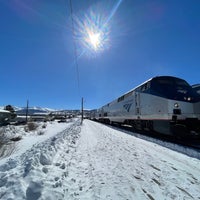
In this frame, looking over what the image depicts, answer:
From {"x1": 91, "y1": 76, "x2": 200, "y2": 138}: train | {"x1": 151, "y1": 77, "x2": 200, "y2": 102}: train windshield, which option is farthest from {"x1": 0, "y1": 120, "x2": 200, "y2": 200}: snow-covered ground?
{"x1": 151, "y1": 77, "x2": 200, "y2": 102}: train windshield

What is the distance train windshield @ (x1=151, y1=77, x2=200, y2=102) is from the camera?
936 cm

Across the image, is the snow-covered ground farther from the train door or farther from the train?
the train door

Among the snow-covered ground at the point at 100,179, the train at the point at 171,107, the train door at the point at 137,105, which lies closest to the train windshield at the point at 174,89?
the train at the point at 171,107

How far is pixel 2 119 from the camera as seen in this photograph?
122 feet

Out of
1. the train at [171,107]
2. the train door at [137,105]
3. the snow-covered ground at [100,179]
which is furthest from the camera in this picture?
the train door at [137,105]

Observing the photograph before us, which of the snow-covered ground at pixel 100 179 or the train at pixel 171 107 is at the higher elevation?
the train at pixel 171 107

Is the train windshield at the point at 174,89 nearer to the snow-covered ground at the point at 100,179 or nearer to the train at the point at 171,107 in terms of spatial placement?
the train at the point at 171,107

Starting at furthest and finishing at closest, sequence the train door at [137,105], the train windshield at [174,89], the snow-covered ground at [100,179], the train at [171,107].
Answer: the train door at [137,105] < the train windshield at [174,89] < the train at [171,107] < the snow-covered ground at [100,179]

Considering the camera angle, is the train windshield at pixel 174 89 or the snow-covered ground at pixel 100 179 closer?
the snow-covered ground at pixel 100 179

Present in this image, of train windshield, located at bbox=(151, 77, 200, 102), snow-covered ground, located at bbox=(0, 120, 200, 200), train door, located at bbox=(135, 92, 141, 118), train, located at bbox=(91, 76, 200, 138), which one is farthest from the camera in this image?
train door, located at bbox=(135, 92, 141, 118)

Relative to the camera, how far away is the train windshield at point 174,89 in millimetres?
9358

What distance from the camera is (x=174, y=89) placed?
1023 cm

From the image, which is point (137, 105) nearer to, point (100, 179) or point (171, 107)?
point (171, 107)

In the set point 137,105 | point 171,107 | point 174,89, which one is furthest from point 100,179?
point 137,105
